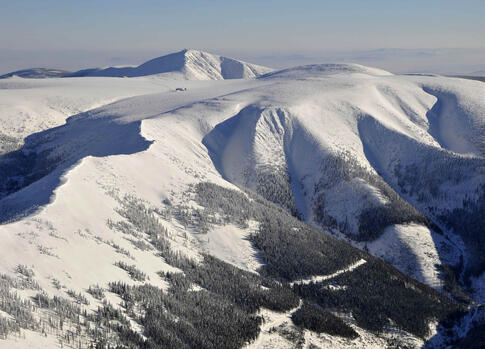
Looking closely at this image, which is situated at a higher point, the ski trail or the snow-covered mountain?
the snow-covered mountain

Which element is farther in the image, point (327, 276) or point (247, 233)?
point (247, 233)

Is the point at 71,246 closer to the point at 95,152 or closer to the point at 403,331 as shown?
the point at 403,331

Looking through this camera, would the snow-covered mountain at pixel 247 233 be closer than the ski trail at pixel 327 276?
Yes

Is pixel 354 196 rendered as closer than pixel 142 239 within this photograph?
No

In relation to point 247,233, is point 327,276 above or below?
below

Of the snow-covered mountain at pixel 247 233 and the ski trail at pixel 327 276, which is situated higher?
the snow-covered mountain at pixel 247 233

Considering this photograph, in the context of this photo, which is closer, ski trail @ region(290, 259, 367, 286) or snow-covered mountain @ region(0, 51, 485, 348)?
snow-covered mountain @ region(0, 51, 485, 348)

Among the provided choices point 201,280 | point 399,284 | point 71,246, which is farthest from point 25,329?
point 399,284

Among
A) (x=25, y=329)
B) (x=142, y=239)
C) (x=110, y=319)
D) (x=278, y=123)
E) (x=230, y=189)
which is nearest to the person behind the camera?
(x=25, y=329)
